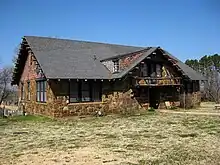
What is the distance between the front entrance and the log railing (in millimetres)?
1289

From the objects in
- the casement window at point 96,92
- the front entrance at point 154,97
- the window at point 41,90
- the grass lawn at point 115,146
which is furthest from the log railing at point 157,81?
the grass lawn at point 115,146

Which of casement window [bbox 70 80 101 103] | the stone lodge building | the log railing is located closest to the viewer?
the stone lodge building

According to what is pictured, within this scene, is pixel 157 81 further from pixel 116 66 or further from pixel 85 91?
pixel 85 91

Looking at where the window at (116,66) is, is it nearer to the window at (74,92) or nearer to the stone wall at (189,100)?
the window at (74,92)

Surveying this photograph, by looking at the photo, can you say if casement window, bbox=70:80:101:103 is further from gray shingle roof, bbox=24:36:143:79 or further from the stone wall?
the stone wall

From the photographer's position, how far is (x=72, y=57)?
77.7ft

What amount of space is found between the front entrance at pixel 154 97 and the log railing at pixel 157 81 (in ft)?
4.23

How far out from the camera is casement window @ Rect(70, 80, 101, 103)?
2078 cm

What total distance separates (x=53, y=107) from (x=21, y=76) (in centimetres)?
965

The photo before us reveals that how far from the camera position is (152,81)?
23.3 metres

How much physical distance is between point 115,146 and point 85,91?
1154 cm

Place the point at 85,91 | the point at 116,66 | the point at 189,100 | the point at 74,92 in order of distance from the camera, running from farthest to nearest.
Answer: the point at 189,100, the point at 116,66, the point at 85,91, the point at 74,92

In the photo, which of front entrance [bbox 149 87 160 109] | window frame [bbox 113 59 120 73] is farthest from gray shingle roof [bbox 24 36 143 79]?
front entrance [bbox 149 87 160 109]

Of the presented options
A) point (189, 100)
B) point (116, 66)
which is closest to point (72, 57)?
point (116, 66)
